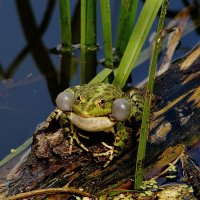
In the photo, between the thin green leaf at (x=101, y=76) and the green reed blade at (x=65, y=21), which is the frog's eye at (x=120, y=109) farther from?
the green reed blade at (x=65, y=21)

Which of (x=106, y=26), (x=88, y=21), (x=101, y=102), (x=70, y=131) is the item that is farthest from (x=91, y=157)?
(x=88, y=21)

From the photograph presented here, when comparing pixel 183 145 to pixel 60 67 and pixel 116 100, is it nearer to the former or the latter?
pixel 116 100

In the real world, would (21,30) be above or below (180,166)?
above

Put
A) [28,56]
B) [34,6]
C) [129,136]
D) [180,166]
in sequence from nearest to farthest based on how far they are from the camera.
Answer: [180,166], [129,136], [28,56], [34,6]

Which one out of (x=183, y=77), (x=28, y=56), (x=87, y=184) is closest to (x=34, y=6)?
(x=28, y=56)

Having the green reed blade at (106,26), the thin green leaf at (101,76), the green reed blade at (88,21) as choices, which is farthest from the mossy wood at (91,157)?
the green reed blade at (88,21)

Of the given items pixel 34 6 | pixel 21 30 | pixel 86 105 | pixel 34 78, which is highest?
pixel 34 6
